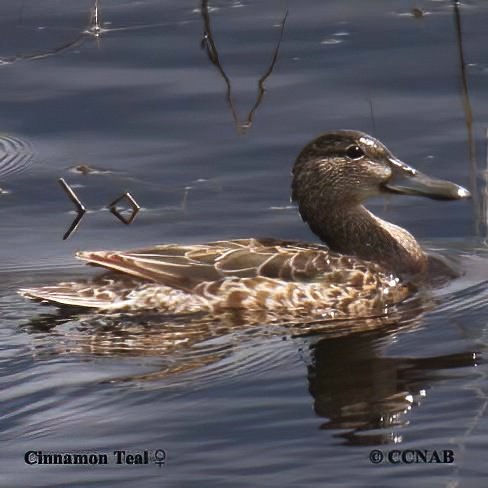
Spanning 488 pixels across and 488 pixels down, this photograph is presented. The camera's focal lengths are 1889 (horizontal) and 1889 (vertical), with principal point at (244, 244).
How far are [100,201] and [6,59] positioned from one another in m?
2.26

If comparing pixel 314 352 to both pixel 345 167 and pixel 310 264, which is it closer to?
pixel 310 264

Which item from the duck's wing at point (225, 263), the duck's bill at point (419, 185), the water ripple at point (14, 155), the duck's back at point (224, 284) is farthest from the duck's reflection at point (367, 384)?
the water ripple at point (14, 155)

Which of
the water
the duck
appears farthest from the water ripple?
the duck

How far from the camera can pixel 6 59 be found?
13.6 metres

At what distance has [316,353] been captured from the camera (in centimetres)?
930

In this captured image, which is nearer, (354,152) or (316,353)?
(316,353)

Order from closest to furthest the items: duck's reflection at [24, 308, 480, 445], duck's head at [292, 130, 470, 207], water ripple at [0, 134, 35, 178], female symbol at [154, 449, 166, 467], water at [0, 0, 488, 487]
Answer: female symbol at [154, 449, 166, 467] → water at [0, 0, 488, 487] → duck's reflection at [24, 308, 480, 445] → duck's head at [292, 130, 470, 207] → water ripple at [0, 134, 35, 178]

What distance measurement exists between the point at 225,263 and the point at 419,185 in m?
1.30

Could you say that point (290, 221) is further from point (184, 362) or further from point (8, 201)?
point (184, 362)

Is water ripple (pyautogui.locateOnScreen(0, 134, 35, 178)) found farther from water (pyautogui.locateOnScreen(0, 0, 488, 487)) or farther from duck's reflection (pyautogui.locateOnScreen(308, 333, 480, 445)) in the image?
duck's reflection (pyautogui.locateOnScreen(308, 333, 480, 445))

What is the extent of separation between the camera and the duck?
33.2ft

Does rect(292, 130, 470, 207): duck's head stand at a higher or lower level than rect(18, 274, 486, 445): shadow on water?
higher

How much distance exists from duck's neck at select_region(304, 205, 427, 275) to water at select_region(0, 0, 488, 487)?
0.33 meters

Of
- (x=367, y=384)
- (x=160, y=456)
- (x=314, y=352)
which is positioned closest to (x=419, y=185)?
(x=314, y=352)
